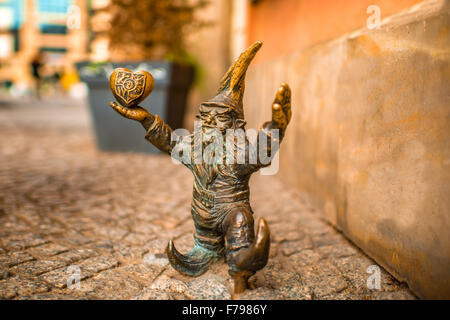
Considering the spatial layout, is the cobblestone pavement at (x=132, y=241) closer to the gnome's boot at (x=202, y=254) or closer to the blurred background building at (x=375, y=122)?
the gnome's boot at (x=202, y=254)

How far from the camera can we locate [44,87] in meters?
22.8

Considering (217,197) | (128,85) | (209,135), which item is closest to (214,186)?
(217,197)

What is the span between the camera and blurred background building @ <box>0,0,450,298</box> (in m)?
1.70

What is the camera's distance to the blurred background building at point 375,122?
1696 millimetres

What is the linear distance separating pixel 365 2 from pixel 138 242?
7.38 feet

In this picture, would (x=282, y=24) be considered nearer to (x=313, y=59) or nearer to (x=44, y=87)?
(x=313, y=59)

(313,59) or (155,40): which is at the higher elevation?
(155,40)

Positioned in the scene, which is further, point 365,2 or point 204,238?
point 365,2

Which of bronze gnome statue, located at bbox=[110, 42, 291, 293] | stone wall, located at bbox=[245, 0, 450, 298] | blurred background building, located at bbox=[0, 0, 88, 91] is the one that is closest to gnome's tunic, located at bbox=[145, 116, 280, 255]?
bronze gnome statue, located at bbox=[110, 42, 291, 293]

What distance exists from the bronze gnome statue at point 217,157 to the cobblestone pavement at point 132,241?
220 millimetres

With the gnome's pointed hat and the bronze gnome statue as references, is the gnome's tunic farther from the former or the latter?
the gnome's pointed hat

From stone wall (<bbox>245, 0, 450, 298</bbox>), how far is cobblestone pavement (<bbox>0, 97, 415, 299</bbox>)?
0.66 feet

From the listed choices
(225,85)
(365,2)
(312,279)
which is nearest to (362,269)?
(312,279)

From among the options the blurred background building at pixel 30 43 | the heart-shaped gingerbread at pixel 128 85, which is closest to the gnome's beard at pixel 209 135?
the heart-shaped gingerbread at pixel 128 85
